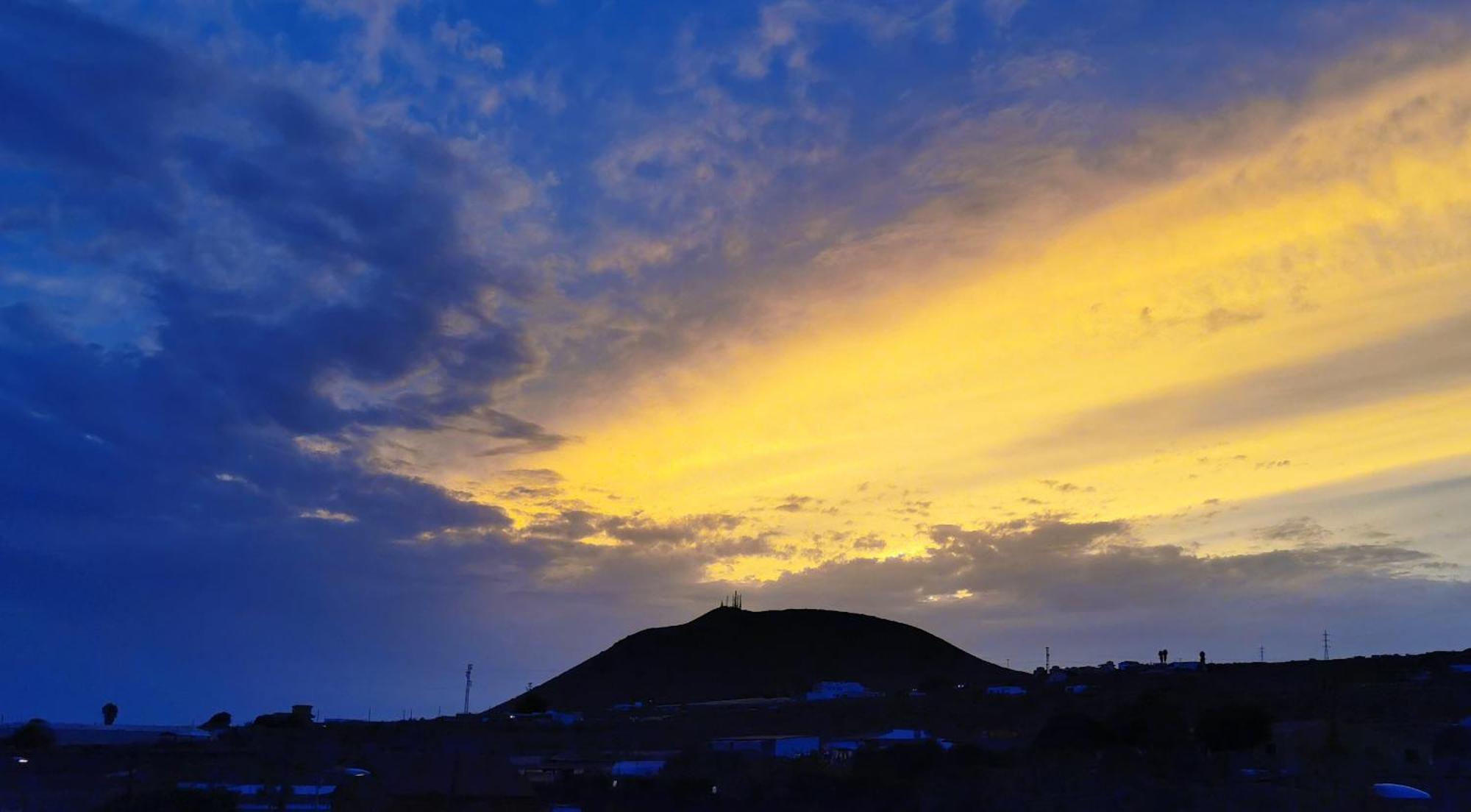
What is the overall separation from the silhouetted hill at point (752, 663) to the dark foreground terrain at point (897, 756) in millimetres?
59022

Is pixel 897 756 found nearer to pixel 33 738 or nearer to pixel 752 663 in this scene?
pixel 33 738

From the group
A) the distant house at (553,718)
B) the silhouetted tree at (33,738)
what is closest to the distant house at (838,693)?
the distant house at (553,718)

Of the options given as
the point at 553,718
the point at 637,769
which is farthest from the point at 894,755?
the point at 553,718

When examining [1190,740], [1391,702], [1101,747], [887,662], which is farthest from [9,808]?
[887,662]

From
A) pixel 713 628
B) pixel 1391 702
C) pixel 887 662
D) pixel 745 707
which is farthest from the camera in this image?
pixel 713 628

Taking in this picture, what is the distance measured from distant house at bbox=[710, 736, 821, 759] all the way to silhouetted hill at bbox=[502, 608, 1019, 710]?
76.2 m

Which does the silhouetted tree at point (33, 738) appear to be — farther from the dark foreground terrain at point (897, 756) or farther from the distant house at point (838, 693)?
the distant house at point (838, 693)

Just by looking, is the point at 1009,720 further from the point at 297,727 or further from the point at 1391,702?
the point at 297,727

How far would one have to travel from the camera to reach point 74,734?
10425cm

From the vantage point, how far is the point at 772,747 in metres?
68.9

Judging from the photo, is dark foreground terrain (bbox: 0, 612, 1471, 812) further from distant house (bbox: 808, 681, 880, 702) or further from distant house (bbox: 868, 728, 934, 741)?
distant house (bbox: 808, 681, 880, 702)

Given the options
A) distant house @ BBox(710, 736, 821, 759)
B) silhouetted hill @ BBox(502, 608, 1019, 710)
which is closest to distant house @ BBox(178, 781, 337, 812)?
distant house @ BBox(710, 736, 821, 759)

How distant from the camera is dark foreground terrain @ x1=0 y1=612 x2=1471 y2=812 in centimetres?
3909

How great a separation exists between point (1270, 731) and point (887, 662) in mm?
125788
